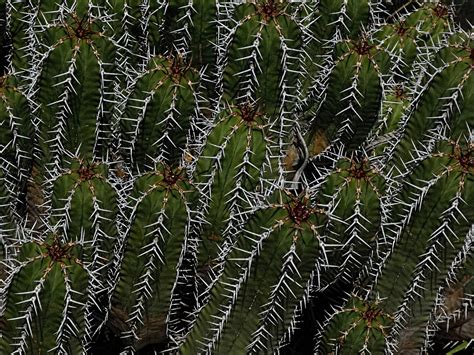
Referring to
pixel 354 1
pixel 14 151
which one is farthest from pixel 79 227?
pixel 354 1

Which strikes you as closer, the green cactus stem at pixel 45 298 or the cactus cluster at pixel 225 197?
the green cactus stem at pixel 45 298

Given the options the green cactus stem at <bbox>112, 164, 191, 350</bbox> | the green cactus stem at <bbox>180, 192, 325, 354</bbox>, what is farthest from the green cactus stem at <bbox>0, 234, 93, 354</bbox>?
the green cactus stem at <bbox>180, 192, 325, 354</bbox>

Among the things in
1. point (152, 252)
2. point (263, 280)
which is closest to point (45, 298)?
point (152, 252)

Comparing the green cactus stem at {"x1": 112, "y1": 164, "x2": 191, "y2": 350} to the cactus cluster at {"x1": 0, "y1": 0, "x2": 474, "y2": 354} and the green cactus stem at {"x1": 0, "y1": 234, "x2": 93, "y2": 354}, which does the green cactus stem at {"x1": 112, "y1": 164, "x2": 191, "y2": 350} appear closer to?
the cactus cluster at {"x1": 0, "y1": 0, "x2": 474, "y2": 354}

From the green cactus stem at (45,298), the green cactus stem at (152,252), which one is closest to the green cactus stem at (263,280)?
the green cactus stem at (152,252)

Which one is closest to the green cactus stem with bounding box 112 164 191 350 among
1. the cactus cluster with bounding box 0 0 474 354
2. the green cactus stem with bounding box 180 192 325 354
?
the cactus cluster with bounding box 0 0 474 354

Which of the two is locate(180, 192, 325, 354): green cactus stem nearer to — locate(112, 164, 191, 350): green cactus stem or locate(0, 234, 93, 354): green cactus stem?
locate(112, 164, 191, 350): green cactus stem

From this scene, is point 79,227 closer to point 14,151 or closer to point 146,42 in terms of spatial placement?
point 14,151

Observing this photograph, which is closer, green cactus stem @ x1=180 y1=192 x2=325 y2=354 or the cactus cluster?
green cactus stem @ x1=180 y1=192 x2=325 y2=354

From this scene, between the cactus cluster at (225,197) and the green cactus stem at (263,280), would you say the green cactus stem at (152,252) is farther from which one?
the green cactus stem at (263,280)

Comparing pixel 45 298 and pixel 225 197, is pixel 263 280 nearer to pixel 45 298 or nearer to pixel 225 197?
pixel 225 197
